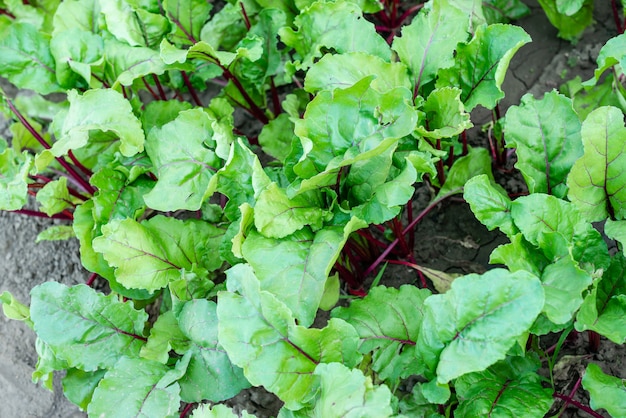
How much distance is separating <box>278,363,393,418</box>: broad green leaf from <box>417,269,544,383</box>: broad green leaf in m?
0.15

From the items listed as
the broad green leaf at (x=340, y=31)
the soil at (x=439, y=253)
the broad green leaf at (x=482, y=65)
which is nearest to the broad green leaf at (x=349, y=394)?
the soil at (x=439, y=253)

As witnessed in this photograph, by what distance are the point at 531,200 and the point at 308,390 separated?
0.75 metres

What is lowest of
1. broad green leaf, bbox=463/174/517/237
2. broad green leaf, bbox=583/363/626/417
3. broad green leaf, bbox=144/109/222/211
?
broad green leaf, bbox=583/363/626/417

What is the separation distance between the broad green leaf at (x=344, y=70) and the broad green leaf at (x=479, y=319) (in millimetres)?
725

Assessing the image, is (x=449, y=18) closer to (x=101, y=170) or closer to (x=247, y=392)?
(x=101, y=170)

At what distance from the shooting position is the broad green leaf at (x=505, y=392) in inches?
66.9

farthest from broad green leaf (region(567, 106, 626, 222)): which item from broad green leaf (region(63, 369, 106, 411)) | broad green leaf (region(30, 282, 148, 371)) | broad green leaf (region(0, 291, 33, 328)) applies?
broad green leaf (region(0, 291, 33, 328))

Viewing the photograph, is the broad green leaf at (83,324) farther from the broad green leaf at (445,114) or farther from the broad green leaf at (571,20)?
the broad green leaf at (571,20)

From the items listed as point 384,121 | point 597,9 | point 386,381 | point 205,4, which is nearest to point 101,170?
point 205,4

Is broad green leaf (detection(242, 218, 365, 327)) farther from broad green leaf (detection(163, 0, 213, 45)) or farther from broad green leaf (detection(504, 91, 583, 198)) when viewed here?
broad green leaf (detection(163, 0, 213, 45))

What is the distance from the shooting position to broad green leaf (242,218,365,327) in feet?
5.66

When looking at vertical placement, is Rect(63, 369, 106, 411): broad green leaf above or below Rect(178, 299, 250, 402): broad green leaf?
below

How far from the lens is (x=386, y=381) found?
1.92m

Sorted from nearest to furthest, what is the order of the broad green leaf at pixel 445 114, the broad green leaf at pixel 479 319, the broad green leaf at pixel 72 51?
1. the broad green leaf at pixel 479 319
2. the broad green leaf at pixel 445 114
3. the broad green leaf at pixel 72 51
